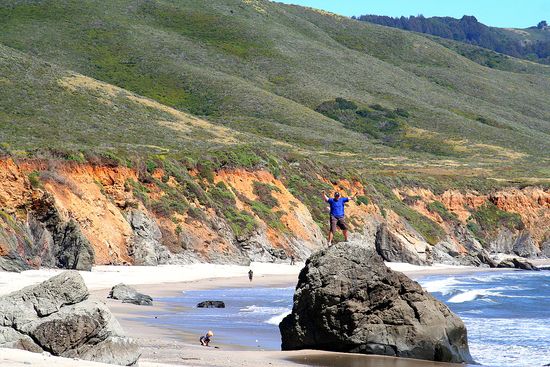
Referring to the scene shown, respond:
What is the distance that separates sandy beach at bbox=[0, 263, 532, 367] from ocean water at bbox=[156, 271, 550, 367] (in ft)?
2.92

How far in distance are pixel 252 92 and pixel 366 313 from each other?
11480 cm

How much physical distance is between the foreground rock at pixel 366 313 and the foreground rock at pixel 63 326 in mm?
5066

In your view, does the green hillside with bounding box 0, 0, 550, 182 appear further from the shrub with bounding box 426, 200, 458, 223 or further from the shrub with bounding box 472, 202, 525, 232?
the shrub with bounding box 426, 200, 458, 223

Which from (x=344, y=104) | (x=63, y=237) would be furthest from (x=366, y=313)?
(x=344, y=104)

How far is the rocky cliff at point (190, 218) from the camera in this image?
3203 cm

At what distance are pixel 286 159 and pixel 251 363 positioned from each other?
42498mm

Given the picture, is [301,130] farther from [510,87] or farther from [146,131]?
[510,87]

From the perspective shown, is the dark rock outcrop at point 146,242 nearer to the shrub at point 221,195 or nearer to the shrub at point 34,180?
the shrub at point 34,180

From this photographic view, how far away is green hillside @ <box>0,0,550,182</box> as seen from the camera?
272 feet

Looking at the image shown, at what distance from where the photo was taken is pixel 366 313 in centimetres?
1712

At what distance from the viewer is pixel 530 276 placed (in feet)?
162

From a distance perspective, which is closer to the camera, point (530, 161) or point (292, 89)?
point (530, 161)

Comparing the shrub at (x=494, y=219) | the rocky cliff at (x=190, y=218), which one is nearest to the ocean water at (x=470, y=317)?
the rocky cliff at (x=190, y=218)

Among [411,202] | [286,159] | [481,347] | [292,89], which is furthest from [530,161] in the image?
[481,347]
